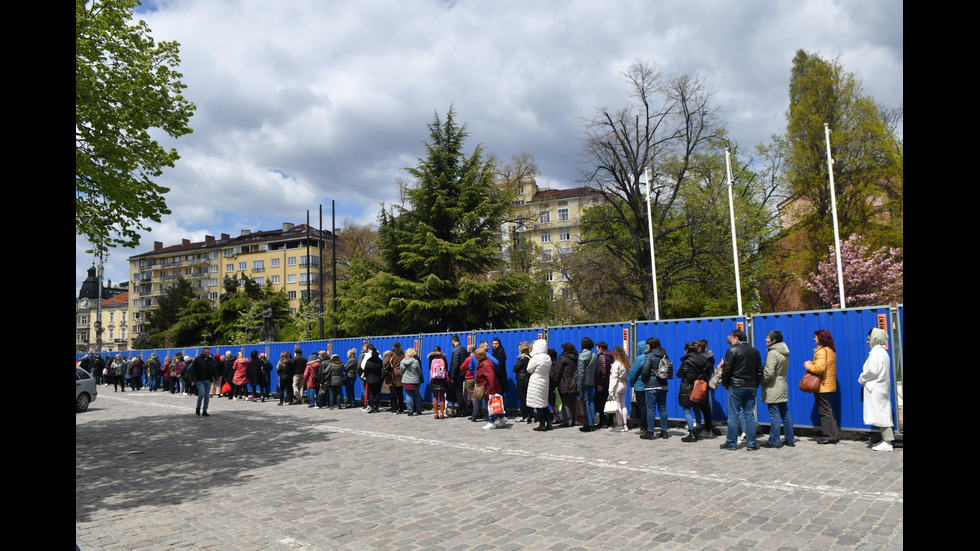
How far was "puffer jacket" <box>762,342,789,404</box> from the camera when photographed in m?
9.54

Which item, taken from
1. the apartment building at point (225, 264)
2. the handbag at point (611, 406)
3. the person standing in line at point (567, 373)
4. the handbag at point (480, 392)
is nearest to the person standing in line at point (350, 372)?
the handbag at point (480, 392)

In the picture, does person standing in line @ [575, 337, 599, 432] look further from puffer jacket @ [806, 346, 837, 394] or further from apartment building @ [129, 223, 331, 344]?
apartment building @ [129, 223, 331, 344]

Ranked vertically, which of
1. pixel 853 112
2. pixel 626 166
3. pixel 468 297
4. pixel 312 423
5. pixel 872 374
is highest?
pixel 853 112

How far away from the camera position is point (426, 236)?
29.4m

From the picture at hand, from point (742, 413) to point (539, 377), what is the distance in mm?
4133

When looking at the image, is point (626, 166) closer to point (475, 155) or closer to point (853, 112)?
point (475, 155)

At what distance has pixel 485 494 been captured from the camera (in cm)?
710

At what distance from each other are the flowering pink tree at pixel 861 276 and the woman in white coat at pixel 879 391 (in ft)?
89.9

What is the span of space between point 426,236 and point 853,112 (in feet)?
85.2

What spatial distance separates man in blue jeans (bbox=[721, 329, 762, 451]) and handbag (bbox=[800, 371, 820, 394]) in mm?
885

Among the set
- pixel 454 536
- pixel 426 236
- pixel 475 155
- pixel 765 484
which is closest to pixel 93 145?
pixel 454 536

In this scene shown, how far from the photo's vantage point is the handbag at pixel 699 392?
34.0 feet

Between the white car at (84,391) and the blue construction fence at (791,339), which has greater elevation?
the blue construction fence at (791,339)

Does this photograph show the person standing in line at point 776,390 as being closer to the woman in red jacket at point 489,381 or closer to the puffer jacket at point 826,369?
the puffer jacket at point 826,369
